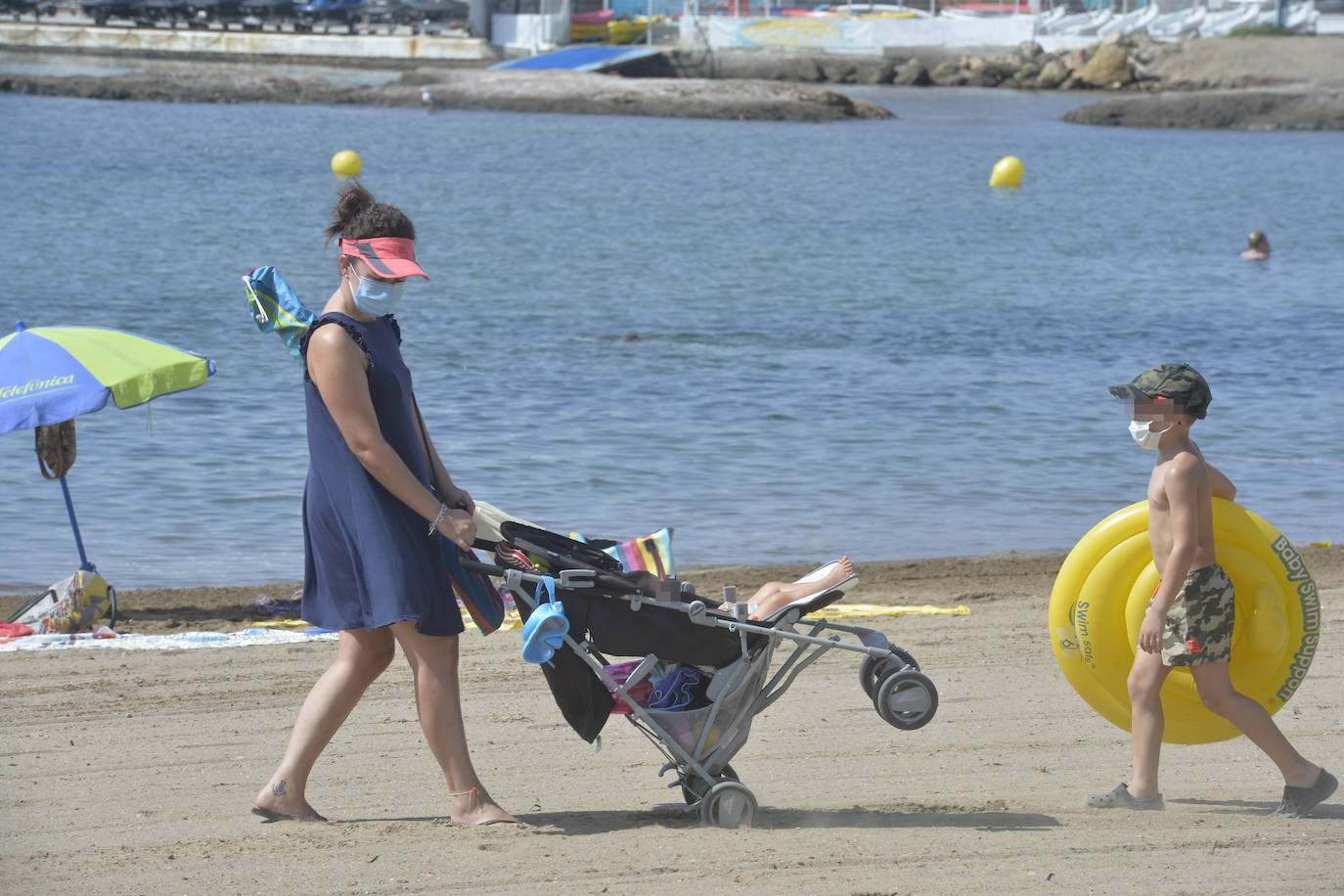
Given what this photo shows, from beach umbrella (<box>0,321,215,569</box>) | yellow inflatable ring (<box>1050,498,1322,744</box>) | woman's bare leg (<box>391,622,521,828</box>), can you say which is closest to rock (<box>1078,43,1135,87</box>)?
beach umbrella (<box>0,321,215,569</box>)

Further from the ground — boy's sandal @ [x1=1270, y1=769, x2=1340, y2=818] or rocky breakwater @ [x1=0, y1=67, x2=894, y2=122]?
rocky breakwater @ [x1=0, y1=67, x2=894, y2=122]

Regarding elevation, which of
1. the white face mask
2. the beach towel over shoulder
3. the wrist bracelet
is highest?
the beach towel over shoulder

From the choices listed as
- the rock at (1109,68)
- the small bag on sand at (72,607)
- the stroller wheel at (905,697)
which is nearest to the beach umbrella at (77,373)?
the small bag on sand at (72,607)

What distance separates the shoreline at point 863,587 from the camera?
7.23m

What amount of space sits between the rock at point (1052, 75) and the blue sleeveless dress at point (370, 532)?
219 feet

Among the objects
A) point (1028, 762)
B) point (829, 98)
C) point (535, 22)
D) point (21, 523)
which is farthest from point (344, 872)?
point (535, 22)

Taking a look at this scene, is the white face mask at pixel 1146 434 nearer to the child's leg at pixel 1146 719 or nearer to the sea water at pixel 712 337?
the child's leg at pixel 1146 719

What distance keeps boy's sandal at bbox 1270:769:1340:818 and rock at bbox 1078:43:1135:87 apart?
212 ft

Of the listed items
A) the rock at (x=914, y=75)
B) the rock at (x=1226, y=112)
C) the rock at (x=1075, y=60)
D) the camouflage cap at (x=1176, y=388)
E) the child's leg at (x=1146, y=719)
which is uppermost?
the rock at (x=1075, y=60)

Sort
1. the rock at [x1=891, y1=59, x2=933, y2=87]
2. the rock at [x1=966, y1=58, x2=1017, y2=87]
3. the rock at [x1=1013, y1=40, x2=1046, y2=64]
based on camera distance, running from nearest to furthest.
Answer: the rock at [x1=966, y1=58, x2=1017, y2=87] → the rock at [x1=1013, y1=40, x2=1046, y2=64] → the rock at [x1=891, y1=59, x2=933, y2=87]

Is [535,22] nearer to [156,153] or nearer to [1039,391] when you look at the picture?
[156,153]

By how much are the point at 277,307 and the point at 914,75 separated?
67.8 metres

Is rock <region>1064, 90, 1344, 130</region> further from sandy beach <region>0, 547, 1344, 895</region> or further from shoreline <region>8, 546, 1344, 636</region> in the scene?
sandy beach <region>0, 547, 1344, 895</region>

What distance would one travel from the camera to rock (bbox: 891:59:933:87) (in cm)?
6850
